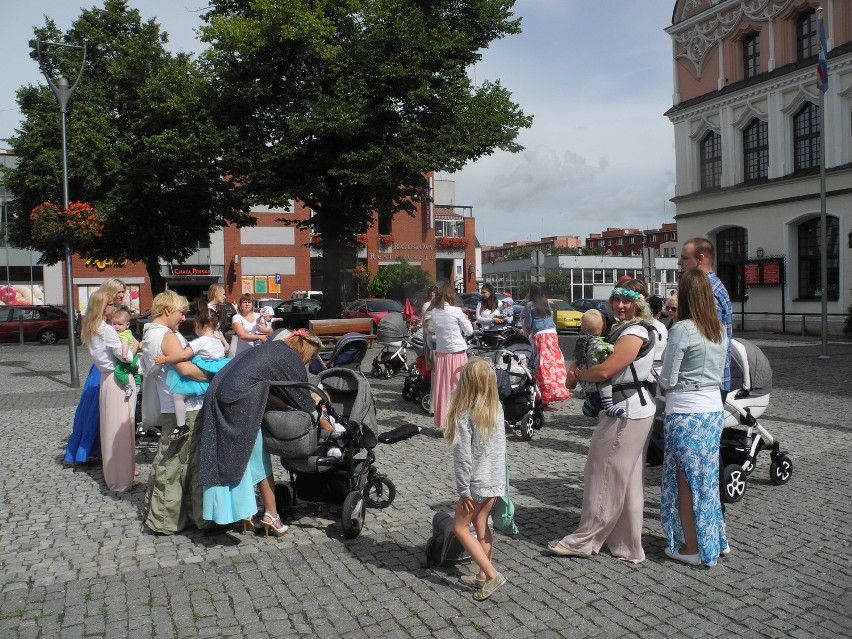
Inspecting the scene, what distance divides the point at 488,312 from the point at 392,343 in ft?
9.16

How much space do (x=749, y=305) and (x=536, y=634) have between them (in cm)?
3231

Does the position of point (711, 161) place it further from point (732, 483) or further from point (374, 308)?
point (732, 483)

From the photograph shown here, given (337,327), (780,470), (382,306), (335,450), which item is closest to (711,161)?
(382,306)

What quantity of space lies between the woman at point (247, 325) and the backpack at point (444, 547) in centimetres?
584

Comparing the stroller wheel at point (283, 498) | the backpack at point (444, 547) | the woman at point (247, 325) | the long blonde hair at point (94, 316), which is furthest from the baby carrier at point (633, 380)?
the woman at point (247, 325)

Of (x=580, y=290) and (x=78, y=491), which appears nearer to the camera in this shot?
(x=78, y=491)

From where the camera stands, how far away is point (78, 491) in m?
7.50

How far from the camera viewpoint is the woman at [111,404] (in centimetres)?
741

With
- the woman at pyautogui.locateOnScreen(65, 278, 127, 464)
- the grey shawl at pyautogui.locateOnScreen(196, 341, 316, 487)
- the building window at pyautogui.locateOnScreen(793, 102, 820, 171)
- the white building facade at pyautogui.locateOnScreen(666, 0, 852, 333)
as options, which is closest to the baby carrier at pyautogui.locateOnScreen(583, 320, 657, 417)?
the grey shawl at pyautogui.locateOnScreen(196, 341, 316, 487)

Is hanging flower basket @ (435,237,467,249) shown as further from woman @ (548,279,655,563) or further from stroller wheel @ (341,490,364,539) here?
woman @ (548,279,655,563)

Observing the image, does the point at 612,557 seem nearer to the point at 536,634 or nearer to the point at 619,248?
the point at 536,634

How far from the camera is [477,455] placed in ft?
15.5

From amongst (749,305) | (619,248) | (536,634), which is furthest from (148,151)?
(619,248)

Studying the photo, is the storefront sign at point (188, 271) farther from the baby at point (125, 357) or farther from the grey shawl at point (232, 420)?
the grey shawl at point (232, 420)
